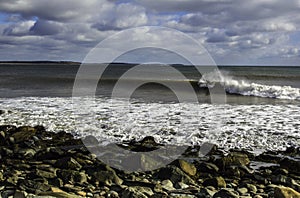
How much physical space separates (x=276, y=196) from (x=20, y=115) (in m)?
10.1

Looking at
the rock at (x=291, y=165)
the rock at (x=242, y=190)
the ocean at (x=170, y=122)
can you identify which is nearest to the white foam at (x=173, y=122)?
the ocean at (x=170, y=122)

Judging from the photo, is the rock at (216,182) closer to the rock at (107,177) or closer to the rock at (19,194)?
the rock at (107,177)

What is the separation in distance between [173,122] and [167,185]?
18.0 ft

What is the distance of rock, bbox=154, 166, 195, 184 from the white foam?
2565 millimetres

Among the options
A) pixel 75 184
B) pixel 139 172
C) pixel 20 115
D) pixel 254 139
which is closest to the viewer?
pixel 75 184

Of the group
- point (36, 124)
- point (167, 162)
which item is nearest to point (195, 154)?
point (167, 162)

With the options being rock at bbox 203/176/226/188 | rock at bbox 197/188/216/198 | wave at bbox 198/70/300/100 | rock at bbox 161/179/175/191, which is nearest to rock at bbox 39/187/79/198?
rock at bbox 161/179/175/191

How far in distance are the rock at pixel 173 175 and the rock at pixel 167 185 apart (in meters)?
0.10

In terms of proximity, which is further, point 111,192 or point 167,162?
point 167,162

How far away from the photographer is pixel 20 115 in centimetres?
1286

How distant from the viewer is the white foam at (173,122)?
9.61 meters

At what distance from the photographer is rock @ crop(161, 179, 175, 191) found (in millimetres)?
6154

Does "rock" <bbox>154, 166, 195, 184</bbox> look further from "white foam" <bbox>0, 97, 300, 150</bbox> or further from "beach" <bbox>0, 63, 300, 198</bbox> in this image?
"white foam" <bbox>0, 97, 300, 150</bbox>

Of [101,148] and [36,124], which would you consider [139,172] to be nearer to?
[101,148]
